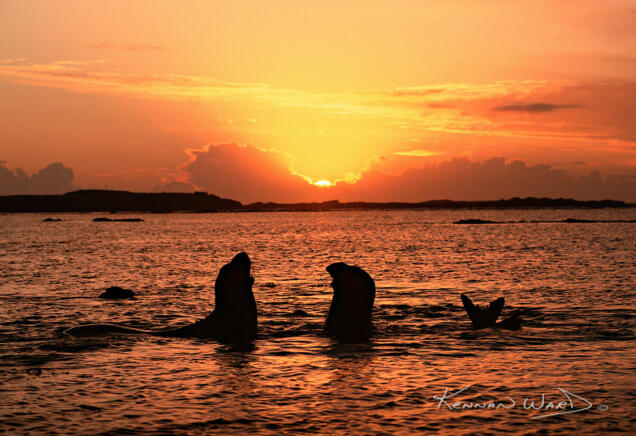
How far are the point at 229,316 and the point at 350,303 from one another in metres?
3.43

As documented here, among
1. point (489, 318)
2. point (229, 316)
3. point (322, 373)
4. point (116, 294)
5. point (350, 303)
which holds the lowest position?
point (116, 294)

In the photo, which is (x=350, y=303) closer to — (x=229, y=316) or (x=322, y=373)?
(x=229, y=316)

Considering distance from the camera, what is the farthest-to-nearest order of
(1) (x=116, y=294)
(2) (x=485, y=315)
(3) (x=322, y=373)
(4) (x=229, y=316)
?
(1) (x=116, y=294) → (2) (x=485, y=315) → (4) (x=229, y=316) → (3) (x=322, y=373)

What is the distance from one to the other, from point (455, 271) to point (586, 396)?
109 ft

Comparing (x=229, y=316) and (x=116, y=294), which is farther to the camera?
(x=116, y=294)

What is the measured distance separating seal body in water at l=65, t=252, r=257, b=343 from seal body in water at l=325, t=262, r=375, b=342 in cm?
227

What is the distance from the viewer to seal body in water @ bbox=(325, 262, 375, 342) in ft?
57.5

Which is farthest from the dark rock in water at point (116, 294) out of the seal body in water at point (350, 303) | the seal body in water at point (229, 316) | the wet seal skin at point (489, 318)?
the wet seal skin at point (489, 318)

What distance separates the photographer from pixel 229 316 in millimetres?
18203

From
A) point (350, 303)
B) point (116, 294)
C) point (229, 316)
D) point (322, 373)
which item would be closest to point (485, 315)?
point (350, 303)

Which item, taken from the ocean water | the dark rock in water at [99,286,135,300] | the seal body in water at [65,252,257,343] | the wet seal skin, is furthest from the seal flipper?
→ the dark rock in water at [99,286,135,300]

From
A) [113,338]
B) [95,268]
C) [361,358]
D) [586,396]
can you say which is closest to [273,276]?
[95,268]

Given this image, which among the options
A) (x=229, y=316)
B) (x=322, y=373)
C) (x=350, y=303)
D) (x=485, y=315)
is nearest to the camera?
(x=322, y=373)

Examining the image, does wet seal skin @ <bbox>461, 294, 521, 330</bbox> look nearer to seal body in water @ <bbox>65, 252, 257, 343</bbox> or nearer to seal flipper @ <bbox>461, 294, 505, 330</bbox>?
seal flipper @ <bbox>461, 294, 505, 330</bbox>
